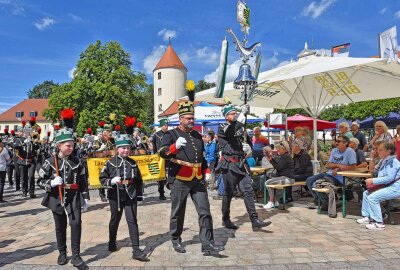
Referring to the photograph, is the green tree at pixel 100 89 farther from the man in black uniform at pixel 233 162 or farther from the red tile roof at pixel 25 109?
the red tile roof at pixel 25 109

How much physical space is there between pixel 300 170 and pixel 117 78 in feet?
111

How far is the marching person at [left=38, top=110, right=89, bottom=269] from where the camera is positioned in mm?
4543

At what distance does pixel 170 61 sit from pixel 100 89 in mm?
30861

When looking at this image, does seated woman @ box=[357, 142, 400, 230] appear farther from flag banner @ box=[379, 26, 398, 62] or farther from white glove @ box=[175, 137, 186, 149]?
white glove @ box=[175, 137, 186, 149]

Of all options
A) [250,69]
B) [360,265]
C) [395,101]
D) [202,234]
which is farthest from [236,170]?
[395,101]

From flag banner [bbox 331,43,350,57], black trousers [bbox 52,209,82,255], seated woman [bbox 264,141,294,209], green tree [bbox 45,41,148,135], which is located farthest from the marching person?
green tree [bbox 45,41,148,135]

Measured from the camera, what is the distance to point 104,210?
8195mm

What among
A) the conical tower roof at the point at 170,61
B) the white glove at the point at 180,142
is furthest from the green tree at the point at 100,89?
the white glove at the point at 180,142

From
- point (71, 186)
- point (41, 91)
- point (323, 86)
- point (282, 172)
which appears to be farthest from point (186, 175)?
point (41, 91)

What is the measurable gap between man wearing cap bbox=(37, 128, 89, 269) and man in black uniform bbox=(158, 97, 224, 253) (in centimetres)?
117

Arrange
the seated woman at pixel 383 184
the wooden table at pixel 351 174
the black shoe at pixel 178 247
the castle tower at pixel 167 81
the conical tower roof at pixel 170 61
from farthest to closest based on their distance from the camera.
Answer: the conical tower roof at pixel 170 61, the castle tower at pixel 167 81, the wooden table at pixel 351 174, the seated woman at pixel 383 184, the black shoe at pixel 178 247

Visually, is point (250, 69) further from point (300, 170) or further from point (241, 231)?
point (241, 231)

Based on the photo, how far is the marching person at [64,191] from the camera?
454cm

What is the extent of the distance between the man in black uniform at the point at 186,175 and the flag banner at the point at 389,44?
456cm
